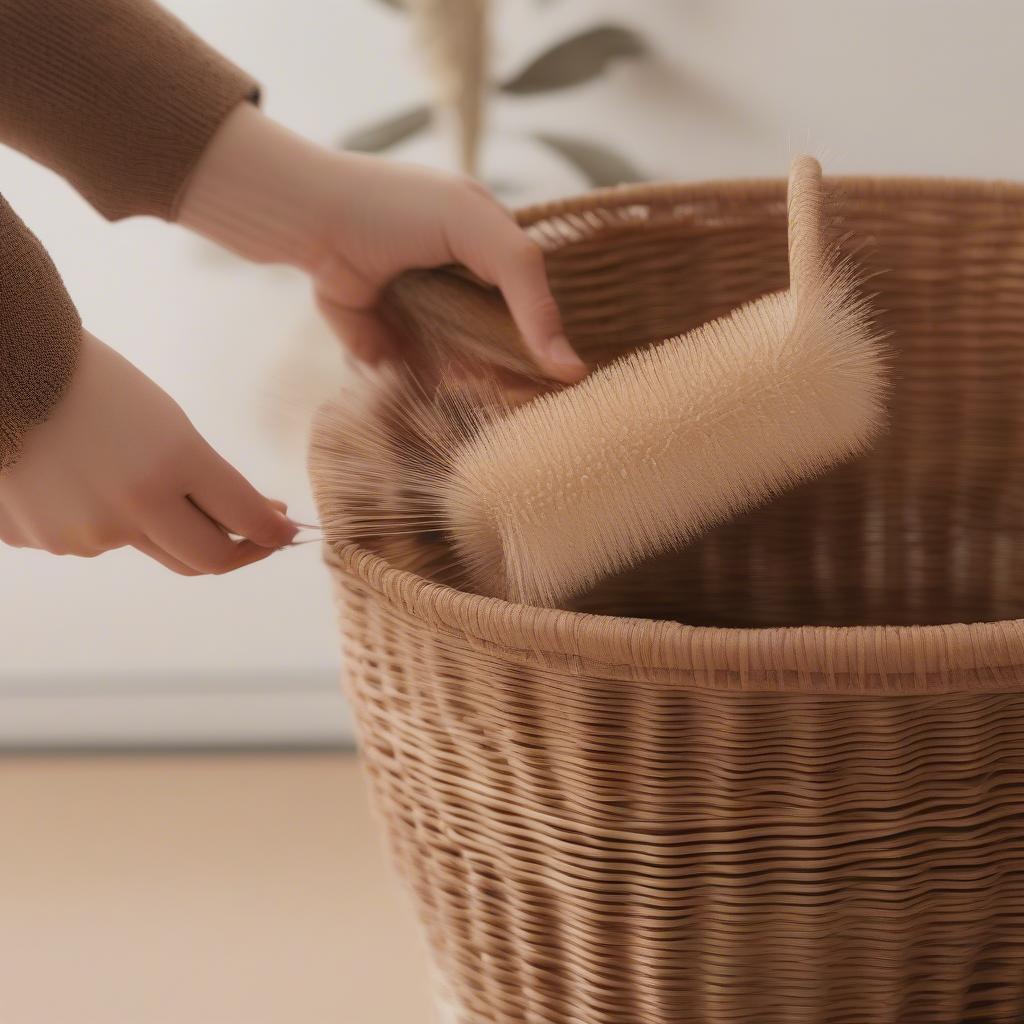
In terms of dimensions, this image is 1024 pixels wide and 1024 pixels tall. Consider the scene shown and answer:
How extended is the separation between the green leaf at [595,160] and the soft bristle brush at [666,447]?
54cm

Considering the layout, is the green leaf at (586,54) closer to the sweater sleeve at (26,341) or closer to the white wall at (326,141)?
the white wall at (326,141)

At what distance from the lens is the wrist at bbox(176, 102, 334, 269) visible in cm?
63

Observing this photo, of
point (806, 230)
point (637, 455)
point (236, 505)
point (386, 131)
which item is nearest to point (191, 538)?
point (236, 505)

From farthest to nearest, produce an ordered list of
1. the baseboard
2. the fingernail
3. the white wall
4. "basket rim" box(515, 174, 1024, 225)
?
the baseboard → the white wall → "basket rim" box(515, 174, 1024, 225) → the fingernail

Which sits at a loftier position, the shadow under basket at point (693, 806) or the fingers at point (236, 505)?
the fingers at point (236, 505)

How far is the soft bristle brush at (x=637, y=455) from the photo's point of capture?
476 mm

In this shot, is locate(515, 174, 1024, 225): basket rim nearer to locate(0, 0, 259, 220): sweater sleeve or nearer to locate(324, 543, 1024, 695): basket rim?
locate(0, 0, 259, 220): sweater sleeve

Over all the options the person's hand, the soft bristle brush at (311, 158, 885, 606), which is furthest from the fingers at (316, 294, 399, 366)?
the soft bristle brush at (311, 158, 885, 606)

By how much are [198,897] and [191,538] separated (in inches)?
20.6

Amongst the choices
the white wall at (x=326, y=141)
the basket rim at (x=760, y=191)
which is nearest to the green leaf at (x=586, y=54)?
the white wall at (x=326, y=141)

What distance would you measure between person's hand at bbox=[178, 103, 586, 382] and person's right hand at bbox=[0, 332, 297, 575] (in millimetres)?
191

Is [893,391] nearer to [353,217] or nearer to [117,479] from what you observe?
[353,217]

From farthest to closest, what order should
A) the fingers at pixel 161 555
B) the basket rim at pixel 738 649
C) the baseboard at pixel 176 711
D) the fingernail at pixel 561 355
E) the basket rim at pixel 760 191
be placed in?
the baseboard at pixel 176 711
the basket rim at pixel 760 191
the fingernail at pixel 561 355
the fingers at pixel 161 555
the basket rim at pixel 738 649

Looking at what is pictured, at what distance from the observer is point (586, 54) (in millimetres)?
1001
